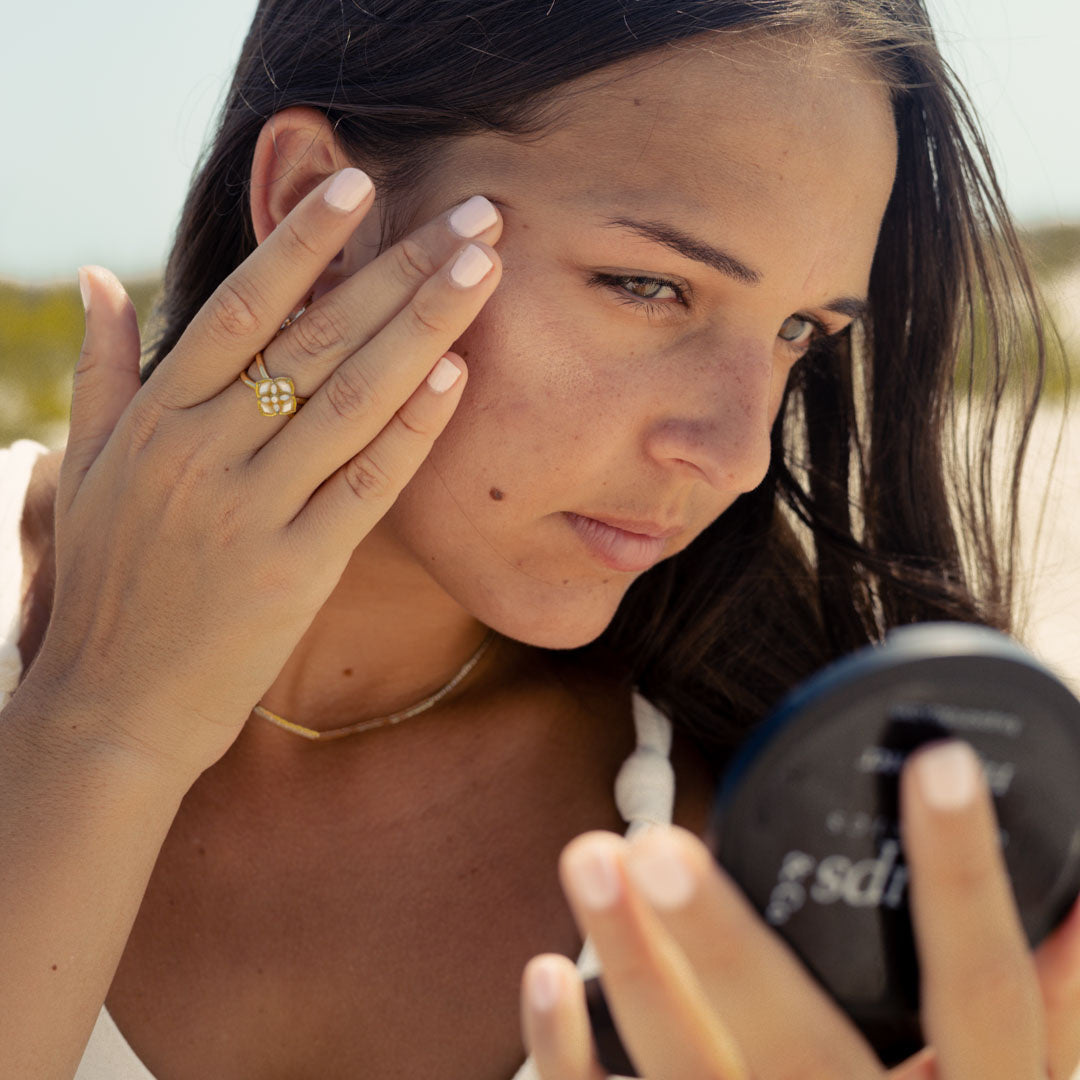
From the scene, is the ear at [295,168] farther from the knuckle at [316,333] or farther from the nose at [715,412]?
the nose at [715,412]

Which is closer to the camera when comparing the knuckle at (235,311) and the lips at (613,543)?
the knuckle at (235,311)

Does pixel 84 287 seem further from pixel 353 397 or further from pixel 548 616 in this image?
pixel 548 616

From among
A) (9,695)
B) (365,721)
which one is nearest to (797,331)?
(365,721)

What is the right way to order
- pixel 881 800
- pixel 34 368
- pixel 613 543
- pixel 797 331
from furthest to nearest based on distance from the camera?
pixel 34 368
pixel 797 331
pixel 613 543
pixel 881 800

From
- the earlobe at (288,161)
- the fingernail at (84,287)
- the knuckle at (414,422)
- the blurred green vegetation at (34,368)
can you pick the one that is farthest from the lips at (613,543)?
the blurred green vegetation at (34,368)

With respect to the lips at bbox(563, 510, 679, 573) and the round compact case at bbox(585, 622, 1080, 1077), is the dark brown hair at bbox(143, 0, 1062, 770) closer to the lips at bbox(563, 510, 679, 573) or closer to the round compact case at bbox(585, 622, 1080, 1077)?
the lips at bbox(563, 510, 679, 573)

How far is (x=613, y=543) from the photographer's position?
201 centimetres

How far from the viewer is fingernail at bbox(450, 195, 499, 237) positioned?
1800mm

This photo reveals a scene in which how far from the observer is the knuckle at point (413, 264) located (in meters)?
1.82

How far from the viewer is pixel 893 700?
1.02 meters

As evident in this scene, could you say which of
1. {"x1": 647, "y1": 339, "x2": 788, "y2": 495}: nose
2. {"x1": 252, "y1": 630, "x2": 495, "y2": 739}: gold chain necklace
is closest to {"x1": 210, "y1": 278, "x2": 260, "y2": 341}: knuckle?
{"x1": 647, "y1": 339, "x2": 788, "y2": 495}: nose

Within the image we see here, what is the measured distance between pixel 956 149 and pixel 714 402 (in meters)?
0.97

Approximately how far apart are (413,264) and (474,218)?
4.4 inches

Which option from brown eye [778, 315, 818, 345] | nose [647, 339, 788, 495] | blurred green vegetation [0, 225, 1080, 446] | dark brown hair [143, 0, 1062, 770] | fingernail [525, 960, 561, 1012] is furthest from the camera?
blurred green vegetation [0, 225, 1080, 446]
